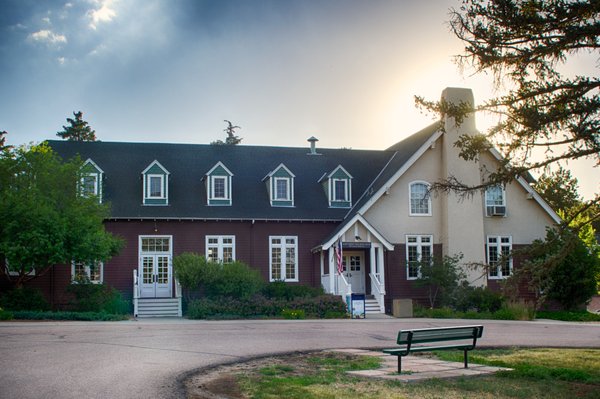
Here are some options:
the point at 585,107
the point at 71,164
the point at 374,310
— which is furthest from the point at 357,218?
the point at 585,107

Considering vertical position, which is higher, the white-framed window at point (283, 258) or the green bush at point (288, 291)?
the white-framed window at point (283, 258)

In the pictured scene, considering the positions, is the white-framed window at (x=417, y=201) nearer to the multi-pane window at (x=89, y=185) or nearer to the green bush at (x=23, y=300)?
the multi-pane window at (x=89, y=185)

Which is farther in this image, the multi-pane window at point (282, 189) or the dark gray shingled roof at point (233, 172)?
the multi-pane window at point (282, 189)

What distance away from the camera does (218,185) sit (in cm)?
3338

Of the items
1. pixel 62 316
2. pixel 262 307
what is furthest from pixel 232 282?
pixel 62 316

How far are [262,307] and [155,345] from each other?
11.6 metres

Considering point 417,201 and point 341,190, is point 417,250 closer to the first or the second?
point 417,201

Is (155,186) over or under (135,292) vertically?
over

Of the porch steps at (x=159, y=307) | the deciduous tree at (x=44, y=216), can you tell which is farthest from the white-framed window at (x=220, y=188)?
the deciduous tree at (x=44, y=216)

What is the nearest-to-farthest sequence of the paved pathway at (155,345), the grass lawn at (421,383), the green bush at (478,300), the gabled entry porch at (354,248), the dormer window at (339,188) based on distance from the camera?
the grass lawn at (421,383) < the paved pathway at (155,345) < the green bush at (478,300) < the gabled entry porch at (354,248) < the dormer window at (339,188)

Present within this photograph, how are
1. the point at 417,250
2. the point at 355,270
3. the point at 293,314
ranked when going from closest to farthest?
the point at 293,314 < the point at 417,250 < the point at 355,270

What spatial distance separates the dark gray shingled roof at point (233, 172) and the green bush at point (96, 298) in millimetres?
3827

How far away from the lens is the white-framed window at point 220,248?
32.6m

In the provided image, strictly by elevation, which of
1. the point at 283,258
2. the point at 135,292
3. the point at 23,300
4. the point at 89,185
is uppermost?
the point at 89,185
